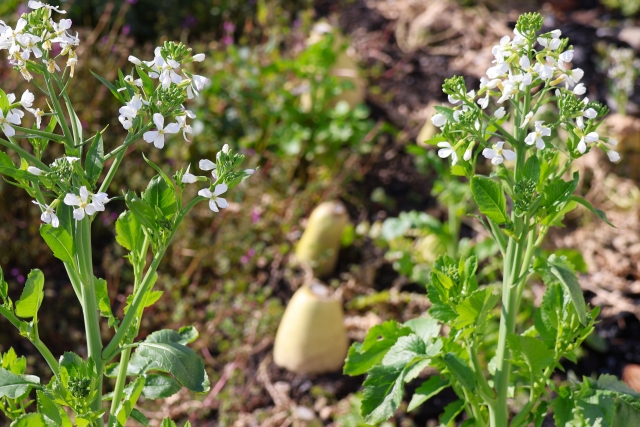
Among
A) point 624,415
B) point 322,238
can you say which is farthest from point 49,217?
point 322,238

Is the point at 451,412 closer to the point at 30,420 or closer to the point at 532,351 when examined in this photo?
the point at 532,351

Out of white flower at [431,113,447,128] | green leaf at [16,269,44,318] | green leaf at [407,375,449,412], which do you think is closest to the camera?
green leaf at [16,269,44,318]

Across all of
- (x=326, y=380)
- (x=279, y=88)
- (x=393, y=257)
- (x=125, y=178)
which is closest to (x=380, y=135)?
(x=279, y=88)

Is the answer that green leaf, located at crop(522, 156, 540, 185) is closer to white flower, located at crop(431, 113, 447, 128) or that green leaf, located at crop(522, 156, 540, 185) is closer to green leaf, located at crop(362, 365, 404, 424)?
white flower, located at crop(431, 113, 447, 128)

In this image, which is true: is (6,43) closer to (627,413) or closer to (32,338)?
→ (32,338)

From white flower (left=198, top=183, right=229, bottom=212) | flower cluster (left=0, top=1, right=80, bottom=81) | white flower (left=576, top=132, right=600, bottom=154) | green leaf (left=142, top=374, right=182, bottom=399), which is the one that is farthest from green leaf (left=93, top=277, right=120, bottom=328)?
white flower (left=576, top=132, right=600, bottom=154)

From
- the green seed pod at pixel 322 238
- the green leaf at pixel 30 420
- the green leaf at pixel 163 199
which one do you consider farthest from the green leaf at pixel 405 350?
the green seed pod at pixel 322 238
